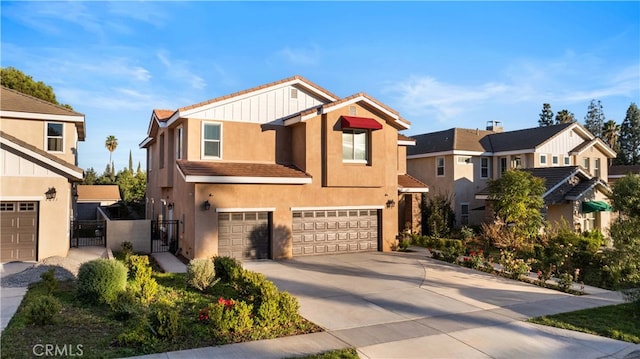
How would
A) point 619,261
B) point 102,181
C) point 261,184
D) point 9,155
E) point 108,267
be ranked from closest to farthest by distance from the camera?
→ point 108,267 → point 619,261 → point 9,155 → point 261,184 → point 102,181

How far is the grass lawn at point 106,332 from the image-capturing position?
7.36 meters

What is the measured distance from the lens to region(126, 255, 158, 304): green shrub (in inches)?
420

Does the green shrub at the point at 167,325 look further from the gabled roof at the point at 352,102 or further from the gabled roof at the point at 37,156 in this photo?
the gabled roof at the point at 352,102

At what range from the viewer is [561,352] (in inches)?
314

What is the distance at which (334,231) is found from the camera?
1914 cm

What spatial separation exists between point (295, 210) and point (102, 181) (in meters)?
54.5

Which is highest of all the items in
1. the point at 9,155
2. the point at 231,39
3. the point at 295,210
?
the point at 231,39

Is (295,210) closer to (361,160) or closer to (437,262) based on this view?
(361,160)

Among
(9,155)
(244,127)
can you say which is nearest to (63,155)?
(9,155)

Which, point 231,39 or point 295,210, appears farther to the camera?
point 295,210

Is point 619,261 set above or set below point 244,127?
below

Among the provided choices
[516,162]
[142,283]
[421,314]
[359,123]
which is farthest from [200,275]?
[516,162]

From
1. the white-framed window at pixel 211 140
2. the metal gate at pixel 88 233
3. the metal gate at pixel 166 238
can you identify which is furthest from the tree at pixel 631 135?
the metal gate at pixel 88 233

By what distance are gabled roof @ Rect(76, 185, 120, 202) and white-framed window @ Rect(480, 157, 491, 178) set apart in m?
36.5
